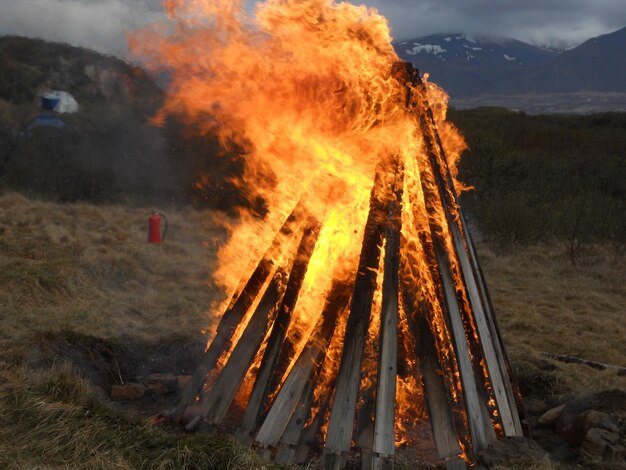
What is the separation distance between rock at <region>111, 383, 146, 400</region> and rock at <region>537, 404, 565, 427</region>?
3.10m

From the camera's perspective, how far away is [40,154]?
2134 centimetres

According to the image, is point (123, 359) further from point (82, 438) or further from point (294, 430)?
point (294, 430)

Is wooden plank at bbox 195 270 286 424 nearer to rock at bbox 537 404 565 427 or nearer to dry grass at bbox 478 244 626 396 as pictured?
rock at bbox 537 404 565 427

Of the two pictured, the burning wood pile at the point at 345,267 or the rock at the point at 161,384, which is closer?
the burning wood pile at the point at 345,267

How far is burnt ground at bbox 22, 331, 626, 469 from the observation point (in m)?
4.46

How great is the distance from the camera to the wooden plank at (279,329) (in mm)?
4215

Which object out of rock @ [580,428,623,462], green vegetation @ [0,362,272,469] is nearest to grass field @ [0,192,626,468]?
green vegetation @ [0,362,272,469]

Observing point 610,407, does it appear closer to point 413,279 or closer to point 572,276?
point 413,279

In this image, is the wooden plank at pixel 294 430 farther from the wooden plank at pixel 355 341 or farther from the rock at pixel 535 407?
the rock at pixel 535 407

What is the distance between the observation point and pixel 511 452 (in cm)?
407

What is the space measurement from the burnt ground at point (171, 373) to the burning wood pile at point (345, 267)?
435 mm

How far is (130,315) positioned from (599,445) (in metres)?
5.20

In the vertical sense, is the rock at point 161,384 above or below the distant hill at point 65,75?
below

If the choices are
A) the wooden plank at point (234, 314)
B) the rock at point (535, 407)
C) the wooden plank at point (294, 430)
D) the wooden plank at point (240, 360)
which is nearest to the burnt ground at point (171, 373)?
the rock at point (535, 407)
